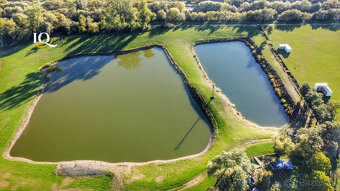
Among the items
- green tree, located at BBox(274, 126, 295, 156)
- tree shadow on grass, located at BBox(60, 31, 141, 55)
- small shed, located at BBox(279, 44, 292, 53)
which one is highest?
small shed, located at BBox(279, 44, 292, 53)

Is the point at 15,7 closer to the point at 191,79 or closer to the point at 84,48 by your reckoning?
the point at 84,48

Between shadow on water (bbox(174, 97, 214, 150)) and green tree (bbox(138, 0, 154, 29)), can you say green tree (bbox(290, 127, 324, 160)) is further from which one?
green tree (bbox(138, 0, 154, 29))

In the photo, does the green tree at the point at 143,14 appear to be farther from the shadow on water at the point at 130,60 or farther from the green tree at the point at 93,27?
the green tree at the point at 93,27

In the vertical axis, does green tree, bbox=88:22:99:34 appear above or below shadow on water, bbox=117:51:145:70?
above

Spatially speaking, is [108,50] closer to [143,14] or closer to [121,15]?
[121,15]

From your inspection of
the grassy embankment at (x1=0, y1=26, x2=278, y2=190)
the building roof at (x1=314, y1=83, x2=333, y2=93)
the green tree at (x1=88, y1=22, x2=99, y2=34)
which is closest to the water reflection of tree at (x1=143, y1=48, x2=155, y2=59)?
the grassy embankment at (x1=0, y1=26, x2=278, y2=190)

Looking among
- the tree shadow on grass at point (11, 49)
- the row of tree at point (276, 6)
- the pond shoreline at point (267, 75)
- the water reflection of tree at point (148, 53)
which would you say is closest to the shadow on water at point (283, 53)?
the pond shoreline at point (267, 75)
